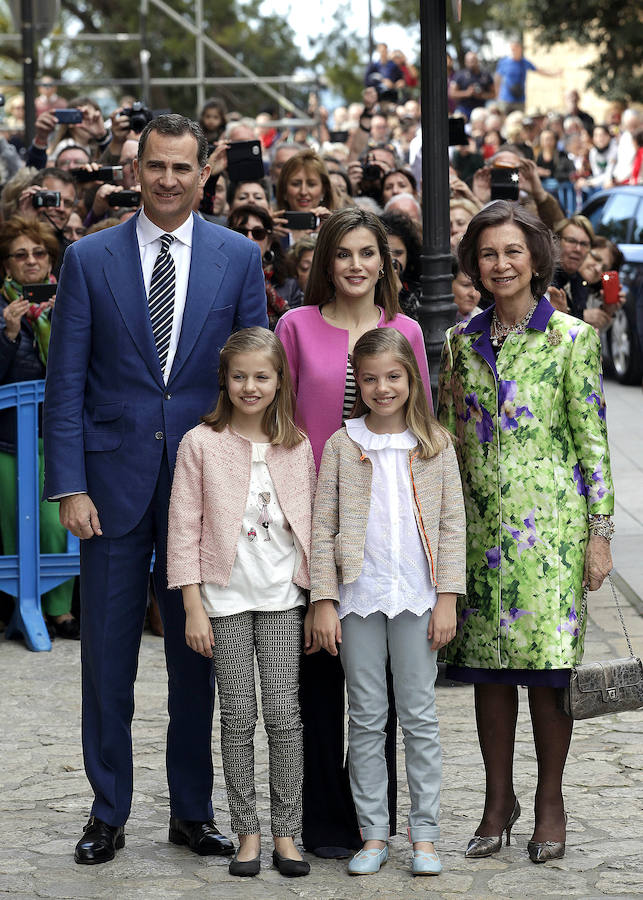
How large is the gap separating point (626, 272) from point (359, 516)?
9878mm

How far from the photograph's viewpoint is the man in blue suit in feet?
14.8

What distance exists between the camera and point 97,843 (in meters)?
4.56

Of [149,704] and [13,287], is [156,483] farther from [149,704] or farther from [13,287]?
[13,287]

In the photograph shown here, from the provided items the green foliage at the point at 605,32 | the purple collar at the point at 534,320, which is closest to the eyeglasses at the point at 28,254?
the purple collar at the point at 534,320

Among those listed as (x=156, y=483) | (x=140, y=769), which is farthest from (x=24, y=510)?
(x=156, y=483)

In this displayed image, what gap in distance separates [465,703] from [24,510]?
2330 millimetres

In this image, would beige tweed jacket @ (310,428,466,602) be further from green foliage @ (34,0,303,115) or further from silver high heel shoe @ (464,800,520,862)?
green foliage @ (34,0,303,115)

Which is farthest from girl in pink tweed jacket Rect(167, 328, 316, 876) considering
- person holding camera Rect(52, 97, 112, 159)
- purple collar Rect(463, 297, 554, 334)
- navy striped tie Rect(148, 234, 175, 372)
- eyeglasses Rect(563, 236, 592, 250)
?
person holding camera Rect(52, 97, 112, 159)

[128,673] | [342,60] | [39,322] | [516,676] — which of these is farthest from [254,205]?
[342,60]

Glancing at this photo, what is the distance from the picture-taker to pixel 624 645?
22.6ft

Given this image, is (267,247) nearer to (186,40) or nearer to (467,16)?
(186,40)

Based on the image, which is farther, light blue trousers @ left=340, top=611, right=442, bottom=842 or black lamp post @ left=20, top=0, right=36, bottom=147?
black lamp post @ left=20, top=0, right=36, bottom=147

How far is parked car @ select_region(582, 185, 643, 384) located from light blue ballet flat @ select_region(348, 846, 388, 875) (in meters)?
9.81

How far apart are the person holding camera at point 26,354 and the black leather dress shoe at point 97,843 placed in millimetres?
2697
